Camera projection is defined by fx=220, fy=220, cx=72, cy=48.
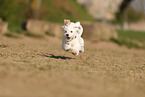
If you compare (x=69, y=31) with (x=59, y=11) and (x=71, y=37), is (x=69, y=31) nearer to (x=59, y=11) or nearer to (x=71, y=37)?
(x=71, y=37)

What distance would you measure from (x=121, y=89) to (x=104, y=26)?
45.9 ft

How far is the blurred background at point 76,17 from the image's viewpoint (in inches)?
698

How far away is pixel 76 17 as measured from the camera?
93.0 feet

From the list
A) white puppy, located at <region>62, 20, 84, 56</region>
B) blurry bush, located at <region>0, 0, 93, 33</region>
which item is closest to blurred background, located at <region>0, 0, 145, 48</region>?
blurry bush, located at <region>0, 0, 93, 33</region>

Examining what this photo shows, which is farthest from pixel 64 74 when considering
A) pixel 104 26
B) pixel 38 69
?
pixel 104 26

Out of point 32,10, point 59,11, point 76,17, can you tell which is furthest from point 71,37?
point 76,17

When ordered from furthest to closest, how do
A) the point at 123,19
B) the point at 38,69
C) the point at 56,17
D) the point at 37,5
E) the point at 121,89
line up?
the point at 123,19 < the point at 56,17 < the point at 37,5 < the point at 38,69 < the point at 121,89

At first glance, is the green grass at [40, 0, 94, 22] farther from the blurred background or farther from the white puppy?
the white puppy

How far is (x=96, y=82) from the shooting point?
4.72 meters

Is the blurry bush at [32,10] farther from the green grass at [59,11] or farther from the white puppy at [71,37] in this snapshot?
the white puppy at [71,37]

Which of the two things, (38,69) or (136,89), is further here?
(38,69)

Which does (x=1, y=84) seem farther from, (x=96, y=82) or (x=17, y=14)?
(x=17, y=14)

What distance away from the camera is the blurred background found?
1772 cm

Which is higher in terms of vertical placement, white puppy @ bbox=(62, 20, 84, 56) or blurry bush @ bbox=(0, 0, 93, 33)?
blurry bush @ bbox=(0, 0, 93, 33)
